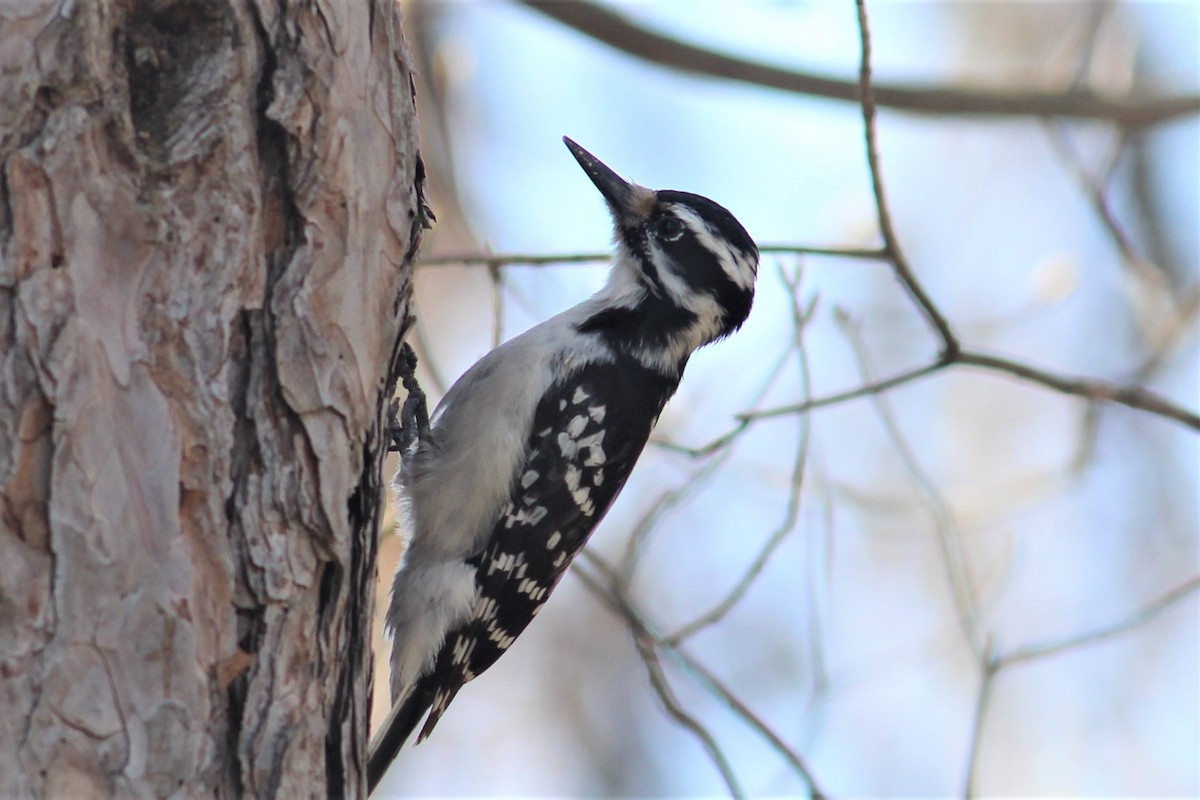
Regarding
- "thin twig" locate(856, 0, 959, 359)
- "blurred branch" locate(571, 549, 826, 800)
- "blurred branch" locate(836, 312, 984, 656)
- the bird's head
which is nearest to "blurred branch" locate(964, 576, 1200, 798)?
"blurred branch" locate(836, 312, 984, 656)

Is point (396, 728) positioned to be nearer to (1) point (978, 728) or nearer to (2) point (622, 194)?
(1) point (978, 728)

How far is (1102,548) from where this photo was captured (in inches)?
415

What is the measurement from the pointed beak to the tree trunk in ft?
6.14

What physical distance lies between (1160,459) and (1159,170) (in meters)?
2.60

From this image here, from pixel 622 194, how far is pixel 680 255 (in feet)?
1.11

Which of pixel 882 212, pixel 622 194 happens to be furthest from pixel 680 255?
pixel 882 212

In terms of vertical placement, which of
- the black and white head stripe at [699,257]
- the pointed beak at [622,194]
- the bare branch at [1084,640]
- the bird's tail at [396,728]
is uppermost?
the pointed beak at [622,194]

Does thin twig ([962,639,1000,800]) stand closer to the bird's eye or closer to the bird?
the bird

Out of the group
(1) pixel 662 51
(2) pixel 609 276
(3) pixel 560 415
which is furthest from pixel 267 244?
(1) pixel 662 51

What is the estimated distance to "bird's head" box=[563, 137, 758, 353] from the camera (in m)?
4.72

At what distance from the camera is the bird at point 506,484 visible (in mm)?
4195

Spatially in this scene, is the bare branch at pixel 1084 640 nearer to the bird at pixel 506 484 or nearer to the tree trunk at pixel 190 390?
the bird at pixel 506 484

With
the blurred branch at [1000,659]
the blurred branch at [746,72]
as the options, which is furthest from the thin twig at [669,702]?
the blurred branch at [746,72]

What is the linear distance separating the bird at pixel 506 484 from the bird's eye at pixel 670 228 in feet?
0.84
